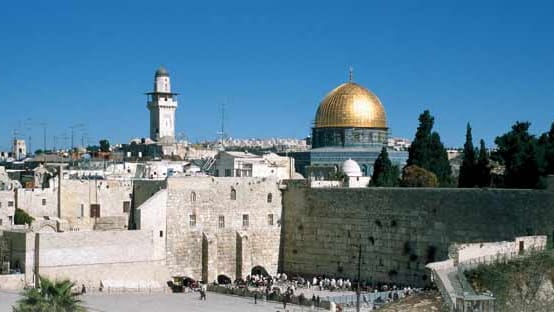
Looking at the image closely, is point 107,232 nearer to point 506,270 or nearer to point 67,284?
point 67,284

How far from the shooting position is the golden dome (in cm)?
5819

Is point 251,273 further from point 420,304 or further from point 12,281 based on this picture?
point 420,304

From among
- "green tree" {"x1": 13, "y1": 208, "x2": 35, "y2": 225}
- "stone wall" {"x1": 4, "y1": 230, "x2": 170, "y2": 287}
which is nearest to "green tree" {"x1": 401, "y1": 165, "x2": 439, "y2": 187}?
"stone wall" {"x1": 4, "y1": 230, "x2": 170, "y2": 287}

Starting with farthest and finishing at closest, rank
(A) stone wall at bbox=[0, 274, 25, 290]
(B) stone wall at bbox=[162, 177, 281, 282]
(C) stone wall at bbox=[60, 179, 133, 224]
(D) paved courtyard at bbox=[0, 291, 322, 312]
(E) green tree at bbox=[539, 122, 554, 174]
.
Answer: (C) stone wall at bbox=[60, 179, 133, 224] < (B) stone wall at bbox=[162, 177, 281, 282] < (E) green tree at bbox=[539, 122, 554, 174] < (A) stone wall at bbox=[0, 274, 25, 290] < (D) paved courtyard at bbox=[0, 291, 322, 312]

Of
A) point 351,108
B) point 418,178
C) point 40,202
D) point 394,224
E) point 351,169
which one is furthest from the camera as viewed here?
point 351,108

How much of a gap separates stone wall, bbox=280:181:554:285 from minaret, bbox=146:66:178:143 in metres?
37.7

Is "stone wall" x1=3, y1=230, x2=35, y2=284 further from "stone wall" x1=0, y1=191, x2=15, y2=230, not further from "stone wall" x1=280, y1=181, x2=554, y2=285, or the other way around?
"stone wall" x1=280, y1=181, x2=554, y2=285

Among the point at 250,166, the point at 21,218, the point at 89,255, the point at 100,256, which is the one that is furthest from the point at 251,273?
the point at 250,166

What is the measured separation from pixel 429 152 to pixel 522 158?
36.0 ft

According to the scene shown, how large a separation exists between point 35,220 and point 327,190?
1124 cm

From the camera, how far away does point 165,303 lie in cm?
3091

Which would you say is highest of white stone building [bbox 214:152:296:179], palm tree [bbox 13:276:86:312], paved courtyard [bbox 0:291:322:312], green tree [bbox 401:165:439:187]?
white stone building [bbox 214:152:296:179]

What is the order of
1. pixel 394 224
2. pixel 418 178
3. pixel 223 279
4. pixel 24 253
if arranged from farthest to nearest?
1. pixel 418 178
2. pixel 223 279
3. pixel 394 224
4. pixel 24 253

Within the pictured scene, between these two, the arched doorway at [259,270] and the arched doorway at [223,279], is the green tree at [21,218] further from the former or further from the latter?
the arched doorway at [259,270]
